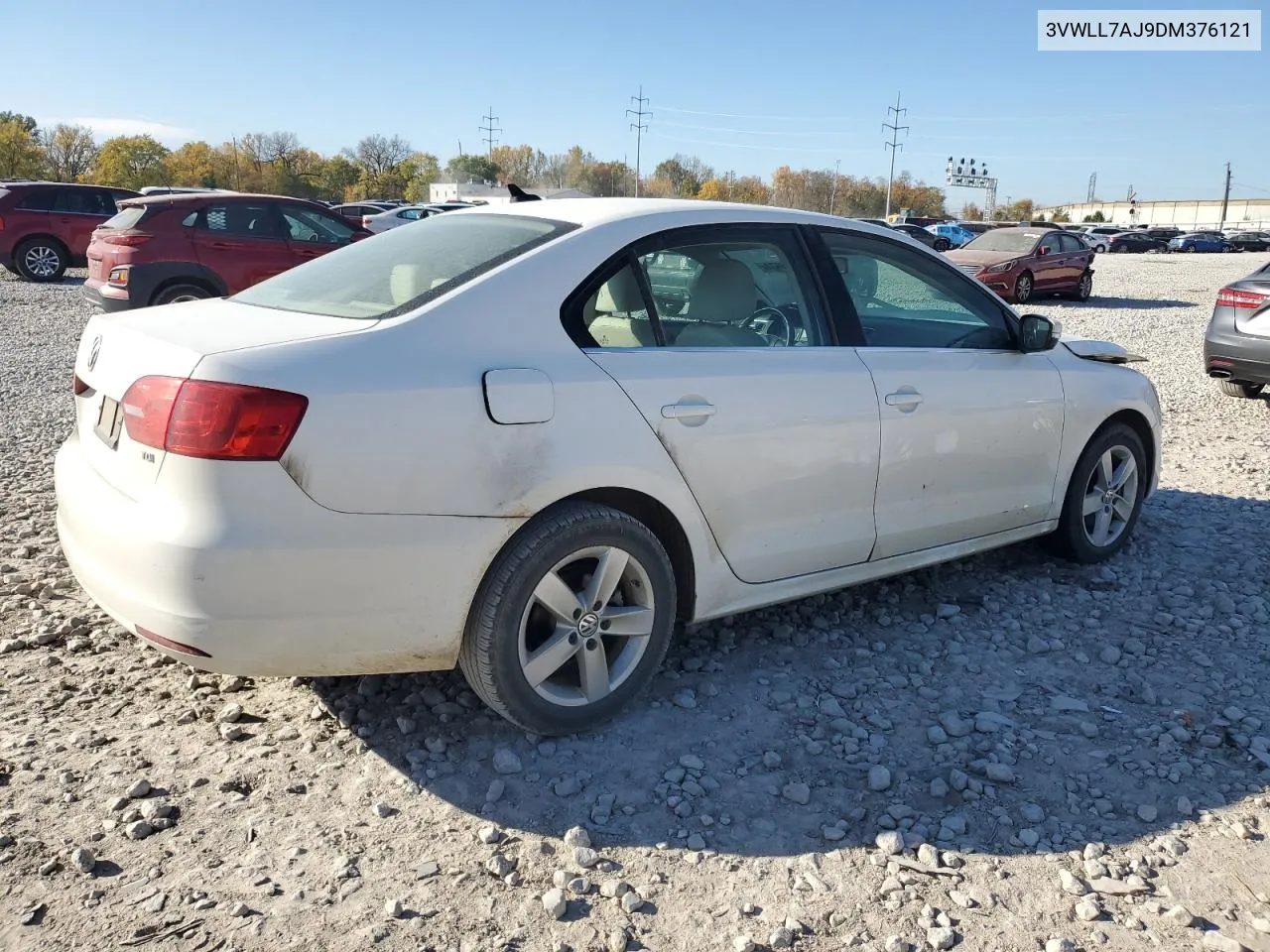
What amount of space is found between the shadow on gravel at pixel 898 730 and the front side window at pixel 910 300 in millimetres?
1141

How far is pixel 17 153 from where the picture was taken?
74.1m

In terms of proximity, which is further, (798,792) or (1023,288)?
(1023,288)

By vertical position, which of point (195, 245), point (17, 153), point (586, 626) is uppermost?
point (17, 153)

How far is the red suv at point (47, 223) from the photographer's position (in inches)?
703

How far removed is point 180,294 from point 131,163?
83087 millimetres

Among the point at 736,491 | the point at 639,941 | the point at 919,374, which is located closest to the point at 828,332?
the point at 919,374

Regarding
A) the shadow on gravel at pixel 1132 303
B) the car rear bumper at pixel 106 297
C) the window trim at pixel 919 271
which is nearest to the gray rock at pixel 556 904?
the window trim at pixel 919 271

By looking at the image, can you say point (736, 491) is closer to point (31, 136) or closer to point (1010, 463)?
point (1010, 463)

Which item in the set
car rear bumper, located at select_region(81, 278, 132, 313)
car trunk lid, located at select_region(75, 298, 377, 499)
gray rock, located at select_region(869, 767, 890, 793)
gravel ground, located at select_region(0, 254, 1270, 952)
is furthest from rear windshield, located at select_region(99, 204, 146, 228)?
gray rock, located at select_region(869, 767, 890, 793)

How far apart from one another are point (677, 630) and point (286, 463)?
1.92 m

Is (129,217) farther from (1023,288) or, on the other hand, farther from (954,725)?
(1023,288)

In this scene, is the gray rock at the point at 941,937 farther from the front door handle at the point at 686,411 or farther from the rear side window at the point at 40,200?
the rear side window at the point at 40,200

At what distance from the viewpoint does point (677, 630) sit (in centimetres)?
407

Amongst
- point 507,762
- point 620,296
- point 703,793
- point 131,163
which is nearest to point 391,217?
point 620,296
